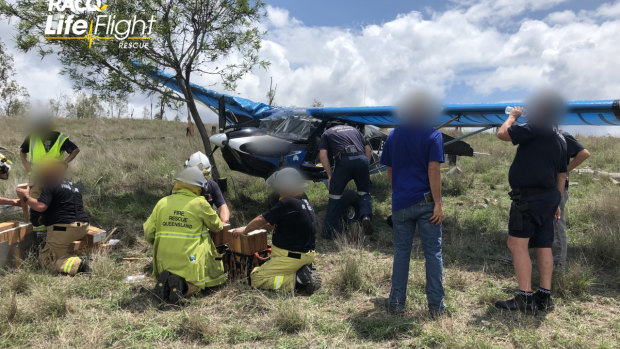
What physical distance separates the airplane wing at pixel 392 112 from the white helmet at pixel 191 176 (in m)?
Result: 3.88

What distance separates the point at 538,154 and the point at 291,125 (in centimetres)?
523

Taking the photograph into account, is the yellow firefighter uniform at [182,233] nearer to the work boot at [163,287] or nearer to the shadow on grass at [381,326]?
the work boot at [163,287]

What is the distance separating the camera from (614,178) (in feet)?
36.5

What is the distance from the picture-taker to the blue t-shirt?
11.4ft

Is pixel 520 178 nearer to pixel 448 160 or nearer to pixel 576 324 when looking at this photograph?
pixel 576 324

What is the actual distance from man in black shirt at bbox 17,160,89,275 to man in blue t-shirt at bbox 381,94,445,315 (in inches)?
144

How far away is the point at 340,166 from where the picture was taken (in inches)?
251

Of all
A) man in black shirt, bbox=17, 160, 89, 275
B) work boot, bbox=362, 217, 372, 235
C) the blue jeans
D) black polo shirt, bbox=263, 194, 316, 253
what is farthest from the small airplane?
the blue jeans

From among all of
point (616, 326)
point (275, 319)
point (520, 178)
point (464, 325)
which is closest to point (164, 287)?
point (275, 319)

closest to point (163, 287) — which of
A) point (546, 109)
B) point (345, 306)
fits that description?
point (345, 306)

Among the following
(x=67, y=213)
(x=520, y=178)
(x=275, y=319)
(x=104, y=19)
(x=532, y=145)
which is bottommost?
(x=275, y=319)

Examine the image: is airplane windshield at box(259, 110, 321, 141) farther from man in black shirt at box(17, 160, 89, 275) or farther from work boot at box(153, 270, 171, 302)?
work boot at box(153, 270, 171, 302)

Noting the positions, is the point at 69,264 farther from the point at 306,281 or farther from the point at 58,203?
the point at 306,281

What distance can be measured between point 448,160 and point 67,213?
12494 mm
